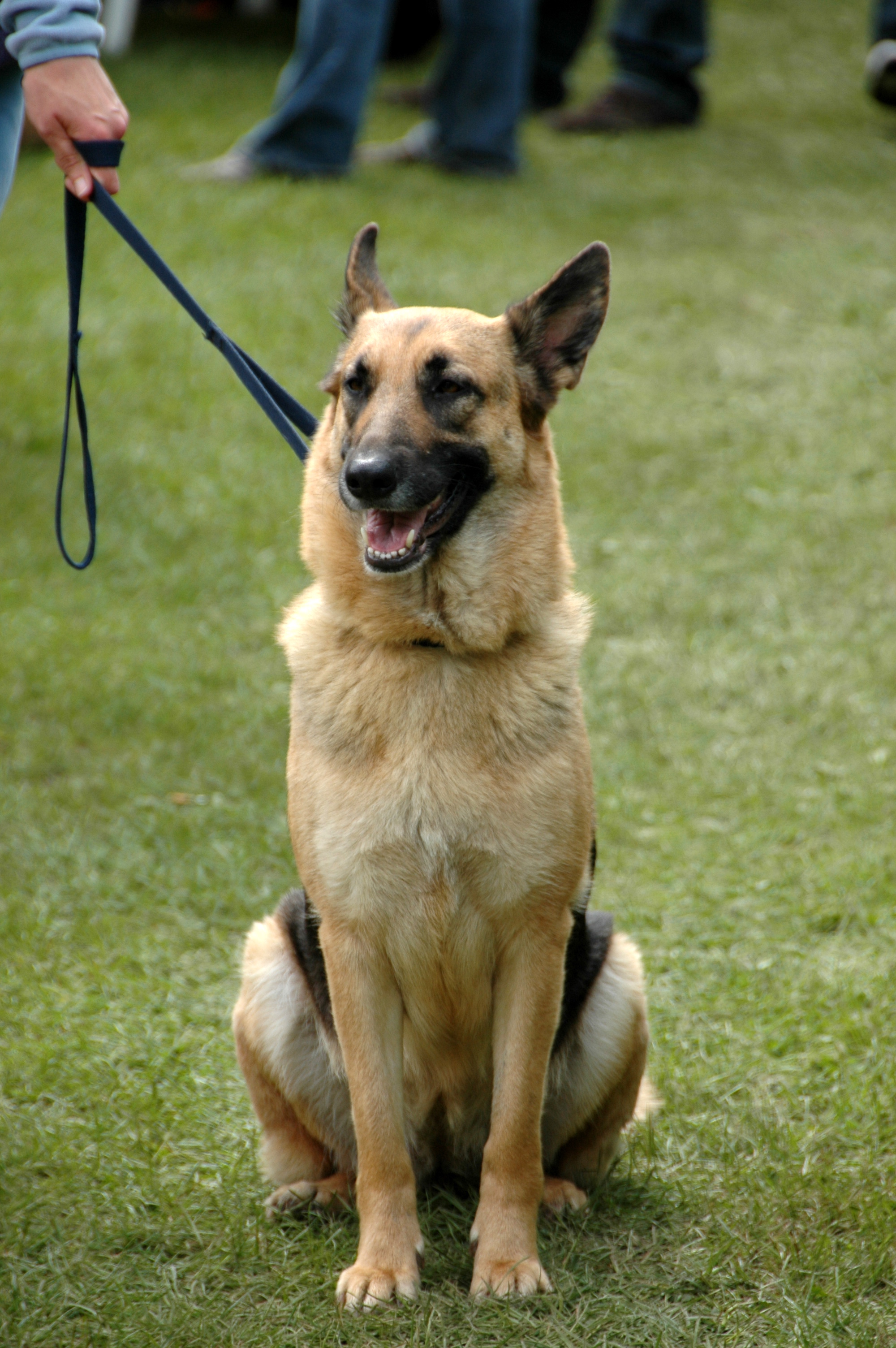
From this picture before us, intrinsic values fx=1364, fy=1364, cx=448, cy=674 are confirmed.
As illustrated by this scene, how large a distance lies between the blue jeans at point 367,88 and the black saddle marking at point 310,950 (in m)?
6.49

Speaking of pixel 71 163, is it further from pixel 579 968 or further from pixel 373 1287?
pixel 373 1287

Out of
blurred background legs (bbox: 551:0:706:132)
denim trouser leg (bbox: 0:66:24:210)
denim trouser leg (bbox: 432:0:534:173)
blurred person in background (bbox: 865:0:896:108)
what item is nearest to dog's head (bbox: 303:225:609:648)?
denim trouser leg (bbox: 0:66:24:210)

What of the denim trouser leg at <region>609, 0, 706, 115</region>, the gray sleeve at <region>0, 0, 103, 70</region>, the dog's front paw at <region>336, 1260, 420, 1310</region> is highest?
the gray sleeve at <region>0, 0, 103, 70</region>

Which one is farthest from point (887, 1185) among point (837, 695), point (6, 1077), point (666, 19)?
point (666, 19)

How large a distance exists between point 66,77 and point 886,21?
7.92 metres

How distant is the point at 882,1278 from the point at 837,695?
2753mm

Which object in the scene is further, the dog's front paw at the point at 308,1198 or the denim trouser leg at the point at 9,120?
the denim trouser leg at the point at 9,120

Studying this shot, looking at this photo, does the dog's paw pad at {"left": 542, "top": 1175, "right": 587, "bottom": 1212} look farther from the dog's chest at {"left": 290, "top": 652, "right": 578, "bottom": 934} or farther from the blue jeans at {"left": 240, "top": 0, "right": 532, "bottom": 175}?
the blue jeans at {"left": 240, "top": 0, "right": 532, "bottom": 175}

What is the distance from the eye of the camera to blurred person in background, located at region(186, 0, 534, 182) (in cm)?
802

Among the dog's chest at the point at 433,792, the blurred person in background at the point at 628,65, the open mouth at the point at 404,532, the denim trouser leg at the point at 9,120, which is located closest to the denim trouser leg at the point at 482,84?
the blurred person in background at the point at 628,65

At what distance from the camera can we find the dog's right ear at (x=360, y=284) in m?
3.03

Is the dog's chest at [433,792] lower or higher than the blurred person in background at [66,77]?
lower

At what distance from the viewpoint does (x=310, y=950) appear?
2.88 m

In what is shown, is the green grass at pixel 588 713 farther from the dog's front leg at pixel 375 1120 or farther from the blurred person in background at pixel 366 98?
the blurred person in background at pixel 366 98
